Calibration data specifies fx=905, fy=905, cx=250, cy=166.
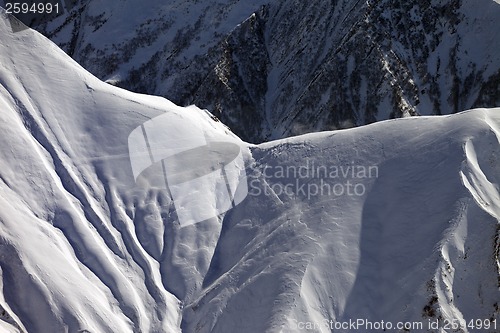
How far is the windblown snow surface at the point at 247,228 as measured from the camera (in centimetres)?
3403

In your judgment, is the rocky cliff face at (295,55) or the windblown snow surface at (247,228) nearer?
the windblown snow surface at (247,228)

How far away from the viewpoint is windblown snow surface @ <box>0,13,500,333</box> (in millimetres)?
34031

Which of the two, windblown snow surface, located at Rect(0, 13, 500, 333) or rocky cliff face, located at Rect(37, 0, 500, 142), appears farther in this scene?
rocky cliff face, located at Rect(37, 0, 500, 142)

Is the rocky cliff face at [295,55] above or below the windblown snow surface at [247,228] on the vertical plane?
above

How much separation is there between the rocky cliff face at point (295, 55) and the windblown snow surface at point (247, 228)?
923 inches

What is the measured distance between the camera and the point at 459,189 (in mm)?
36938

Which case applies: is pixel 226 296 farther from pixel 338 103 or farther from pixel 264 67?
pixel 264 67

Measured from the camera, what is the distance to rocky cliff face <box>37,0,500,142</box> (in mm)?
64000

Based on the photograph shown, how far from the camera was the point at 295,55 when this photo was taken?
228 ft

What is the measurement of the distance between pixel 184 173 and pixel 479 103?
96.5 ft

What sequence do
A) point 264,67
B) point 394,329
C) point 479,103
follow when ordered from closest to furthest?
point 394,329, point 479,103, point 264,67

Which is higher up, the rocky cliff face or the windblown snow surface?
the rocky cliff face

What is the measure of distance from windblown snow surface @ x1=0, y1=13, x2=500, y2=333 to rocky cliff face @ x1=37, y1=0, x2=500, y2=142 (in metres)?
23.4

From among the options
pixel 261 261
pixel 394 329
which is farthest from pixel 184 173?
pixel 394 329
